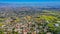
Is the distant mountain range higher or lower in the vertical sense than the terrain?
higher

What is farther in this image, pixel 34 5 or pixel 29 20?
pixel 34 5

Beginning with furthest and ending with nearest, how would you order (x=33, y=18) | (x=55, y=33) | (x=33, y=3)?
(x=33, y=3)
(x=33, y=18)
(x=55, y=33)

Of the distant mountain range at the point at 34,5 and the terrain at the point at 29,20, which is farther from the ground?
the distant mountain range at the point at 34,5

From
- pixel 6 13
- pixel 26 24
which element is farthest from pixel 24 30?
pixel 6 13

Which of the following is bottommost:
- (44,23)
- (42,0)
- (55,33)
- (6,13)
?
(55,33)

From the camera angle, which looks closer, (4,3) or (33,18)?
(33,18)

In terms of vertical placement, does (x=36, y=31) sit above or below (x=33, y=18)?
below

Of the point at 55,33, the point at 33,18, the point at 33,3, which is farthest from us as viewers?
the point at 33,3

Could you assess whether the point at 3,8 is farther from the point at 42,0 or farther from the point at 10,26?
the point at 42,0

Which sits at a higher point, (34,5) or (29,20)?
(34,5)

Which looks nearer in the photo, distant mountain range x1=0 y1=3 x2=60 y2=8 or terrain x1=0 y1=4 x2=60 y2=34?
terrain x1=0 y1=4 x2=60 y2=34

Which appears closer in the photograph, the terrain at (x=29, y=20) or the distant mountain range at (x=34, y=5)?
the terrain at (x=29, y=20)
